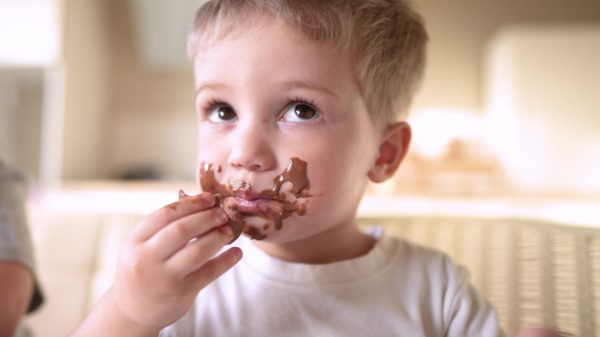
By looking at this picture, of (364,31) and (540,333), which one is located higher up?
(364,31)

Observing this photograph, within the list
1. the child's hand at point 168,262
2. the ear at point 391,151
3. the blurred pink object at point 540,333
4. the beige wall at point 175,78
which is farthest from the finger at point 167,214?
the beige wall at point 175,78

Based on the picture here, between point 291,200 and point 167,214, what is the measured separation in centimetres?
15

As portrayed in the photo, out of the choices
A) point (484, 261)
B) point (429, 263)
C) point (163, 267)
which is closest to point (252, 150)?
point (163, 267)

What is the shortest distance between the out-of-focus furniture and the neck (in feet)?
0.89

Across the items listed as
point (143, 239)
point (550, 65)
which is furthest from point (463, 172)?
point (143, 239)

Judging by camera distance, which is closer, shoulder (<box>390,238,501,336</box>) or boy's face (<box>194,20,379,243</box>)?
boy's face (<box>194,20,379,243</box>)

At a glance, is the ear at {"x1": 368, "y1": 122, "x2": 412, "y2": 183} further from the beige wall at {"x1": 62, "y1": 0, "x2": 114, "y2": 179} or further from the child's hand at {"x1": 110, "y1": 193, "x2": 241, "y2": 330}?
the beige wall at {"x1": 62, "y1": 0, "x2": 114, "y2": 179}

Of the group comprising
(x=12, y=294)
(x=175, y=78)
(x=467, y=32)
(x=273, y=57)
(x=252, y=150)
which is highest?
(x=467, y=32)

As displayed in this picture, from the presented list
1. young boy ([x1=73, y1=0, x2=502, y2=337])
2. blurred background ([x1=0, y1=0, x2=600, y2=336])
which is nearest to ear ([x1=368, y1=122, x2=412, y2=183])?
young boy ([x1=73, y1=0, x2=502, y2=337])

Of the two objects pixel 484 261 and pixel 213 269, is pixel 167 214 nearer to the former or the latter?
pixel 213 269

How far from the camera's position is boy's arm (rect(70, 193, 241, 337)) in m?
0.54

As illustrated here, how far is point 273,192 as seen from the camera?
24.4 inches

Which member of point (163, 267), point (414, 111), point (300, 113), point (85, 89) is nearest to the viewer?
point (163, 267)

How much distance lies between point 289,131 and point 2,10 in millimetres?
2160
